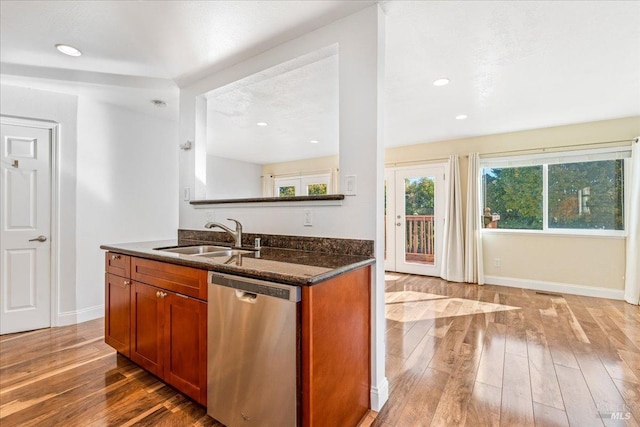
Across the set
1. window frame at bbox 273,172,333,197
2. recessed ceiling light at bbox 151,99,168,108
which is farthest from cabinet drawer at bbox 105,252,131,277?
window frame at bbox 273,172,333,197

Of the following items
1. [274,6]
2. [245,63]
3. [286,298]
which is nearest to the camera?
[286,298]

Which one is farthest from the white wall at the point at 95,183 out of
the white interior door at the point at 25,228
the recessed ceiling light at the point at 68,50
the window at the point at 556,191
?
the window at the point at 556,191

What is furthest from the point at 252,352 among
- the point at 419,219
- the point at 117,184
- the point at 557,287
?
the point at 557,287

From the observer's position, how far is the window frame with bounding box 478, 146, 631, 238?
12.4 feet

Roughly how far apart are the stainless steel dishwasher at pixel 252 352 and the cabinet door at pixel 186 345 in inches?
2.8

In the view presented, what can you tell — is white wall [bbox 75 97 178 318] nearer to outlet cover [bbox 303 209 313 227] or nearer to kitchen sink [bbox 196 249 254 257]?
kitchen sink [bbox 196 249 254 257]

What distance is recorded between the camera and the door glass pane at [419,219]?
16.9 ft

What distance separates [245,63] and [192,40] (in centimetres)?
40

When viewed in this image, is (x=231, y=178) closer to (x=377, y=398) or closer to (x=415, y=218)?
(x=415, y=218)

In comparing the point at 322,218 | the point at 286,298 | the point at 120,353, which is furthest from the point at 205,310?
the point at 120,353

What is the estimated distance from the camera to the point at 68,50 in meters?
2.25

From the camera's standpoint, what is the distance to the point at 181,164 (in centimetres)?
279

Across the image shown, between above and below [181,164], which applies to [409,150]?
above

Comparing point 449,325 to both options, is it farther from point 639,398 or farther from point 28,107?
point 28,107
